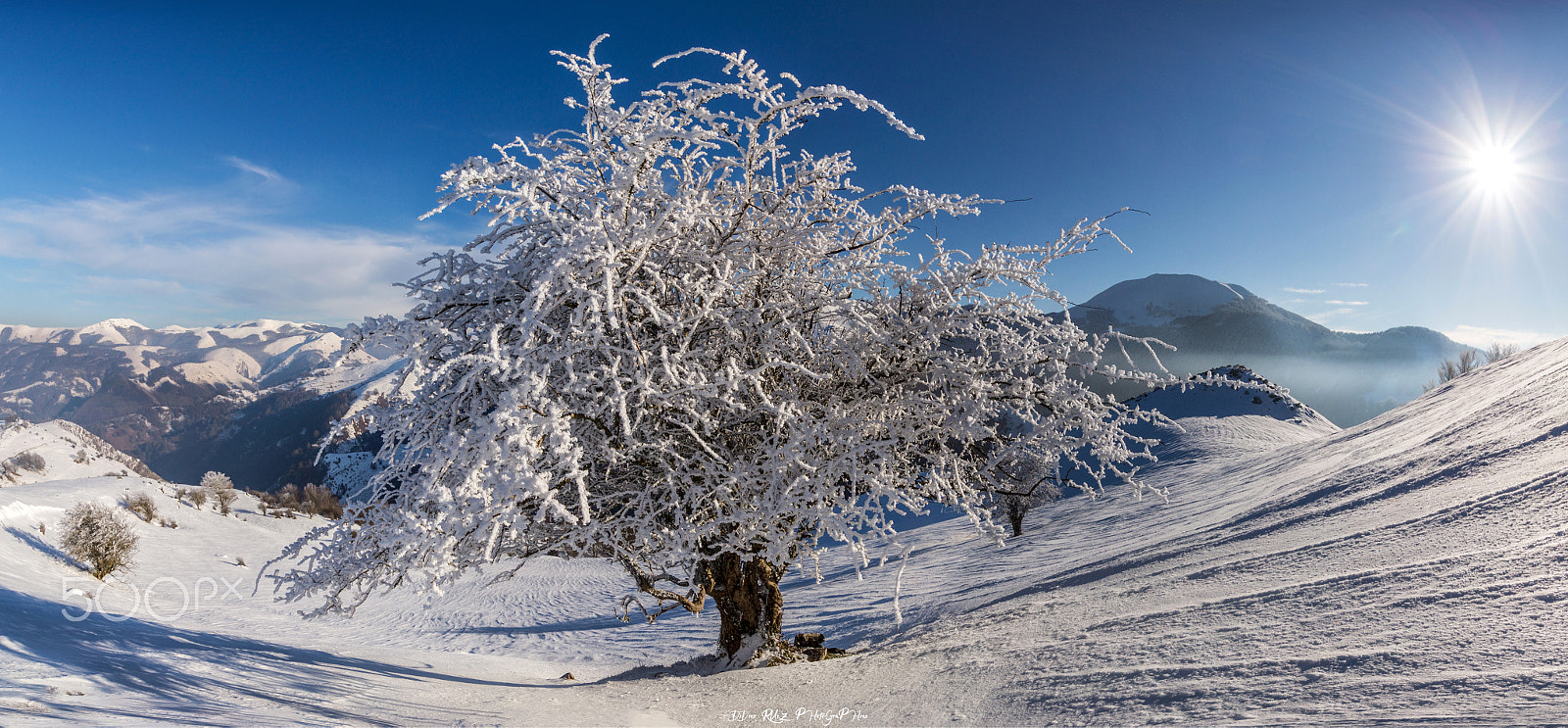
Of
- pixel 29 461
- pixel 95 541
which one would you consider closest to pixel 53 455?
pixel 29 461

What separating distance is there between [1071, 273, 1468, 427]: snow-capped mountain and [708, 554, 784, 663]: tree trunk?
3159 inches

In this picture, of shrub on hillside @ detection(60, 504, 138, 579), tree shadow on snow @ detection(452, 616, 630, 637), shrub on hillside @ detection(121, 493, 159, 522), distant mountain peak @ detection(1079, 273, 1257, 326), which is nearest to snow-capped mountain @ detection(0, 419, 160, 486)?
shrub on hillside @ detection(121, 493, 159, 522)

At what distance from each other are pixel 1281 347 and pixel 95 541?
112m

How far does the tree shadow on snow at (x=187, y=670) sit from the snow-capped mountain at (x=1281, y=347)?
270 ft

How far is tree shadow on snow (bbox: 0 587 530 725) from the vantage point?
291 cm

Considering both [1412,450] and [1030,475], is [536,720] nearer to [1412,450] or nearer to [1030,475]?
[1412,450]

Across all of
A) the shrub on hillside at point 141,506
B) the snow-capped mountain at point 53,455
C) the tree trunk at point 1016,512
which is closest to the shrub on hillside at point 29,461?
the snow-capped mountain at point 53,455

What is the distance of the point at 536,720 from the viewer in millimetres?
3201

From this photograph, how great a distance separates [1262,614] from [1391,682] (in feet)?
2.96

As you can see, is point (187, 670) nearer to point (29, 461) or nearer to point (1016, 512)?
point (1016, 512)

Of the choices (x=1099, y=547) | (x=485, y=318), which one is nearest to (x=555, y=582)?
(x=1099, y=547)

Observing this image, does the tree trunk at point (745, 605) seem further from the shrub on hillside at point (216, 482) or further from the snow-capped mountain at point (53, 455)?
the snow-capped mountain at point (53, 455)
